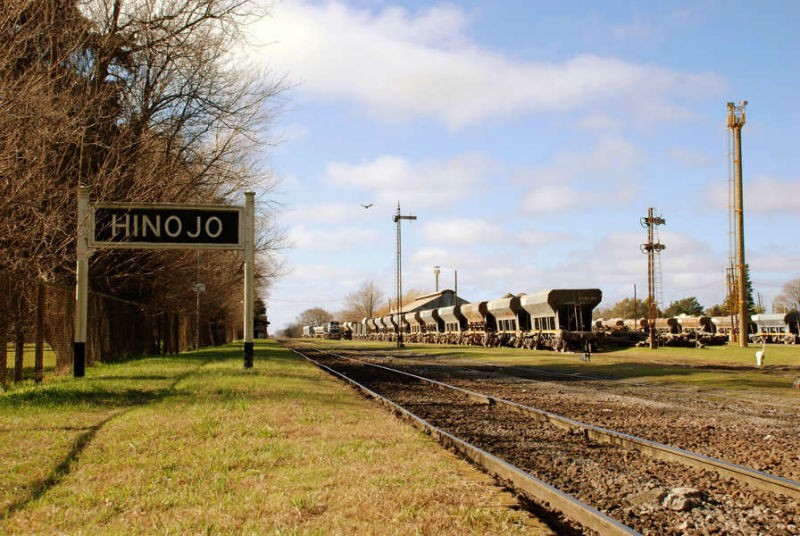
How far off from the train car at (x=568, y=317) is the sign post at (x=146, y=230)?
2302cm

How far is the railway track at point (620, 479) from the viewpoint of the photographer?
17.1 ft

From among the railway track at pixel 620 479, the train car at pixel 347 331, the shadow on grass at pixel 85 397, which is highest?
the shadow on grass at pixel 85 397

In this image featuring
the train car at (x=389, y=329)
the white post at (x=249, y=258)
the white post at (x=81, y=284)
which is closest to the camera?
the white post at (x=81, y=284)

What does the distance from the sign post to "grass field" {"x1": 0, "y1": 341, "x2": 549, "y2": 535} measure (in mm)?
4711

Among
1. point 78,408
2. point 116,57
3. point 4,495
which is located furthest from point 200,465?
point 116,57

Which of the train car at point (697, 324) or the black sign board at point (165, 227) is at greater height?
the black sign board at point (165, 227)

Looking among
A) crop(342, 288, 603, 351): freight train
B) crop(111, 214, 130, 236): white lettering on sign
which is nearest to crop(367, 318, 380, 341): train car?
crop(342, 288, 603, 351): freight train

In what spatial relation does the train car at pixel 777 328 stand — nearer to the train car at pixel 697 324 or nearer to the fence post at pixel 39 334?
the train car at pixel 697 324

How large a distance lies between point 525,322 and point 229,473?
37959 millimetres

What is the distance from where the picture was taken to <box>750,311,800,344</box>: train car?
58.0 meters

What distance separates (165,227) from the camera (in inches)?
631

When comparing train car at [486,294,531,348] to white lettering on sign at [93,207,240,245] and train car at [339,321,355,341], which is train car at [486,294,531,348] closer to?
white lettering on sign at [93,207,240,245]

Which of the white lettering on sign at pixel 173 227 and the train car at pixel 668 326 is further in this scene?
the train car at pixel 668 326

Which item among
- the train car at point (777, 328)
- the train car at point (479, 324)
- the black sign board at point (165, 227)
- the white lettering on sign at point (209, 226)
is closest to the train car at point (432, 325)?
the train car at point (479, 324)
